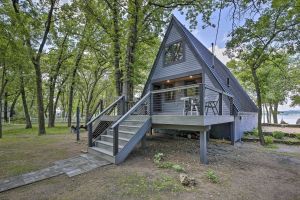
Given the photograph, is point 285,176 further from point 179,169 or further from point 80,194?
point 80,194

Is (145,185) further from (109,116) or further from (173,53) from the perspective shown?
(173,53)

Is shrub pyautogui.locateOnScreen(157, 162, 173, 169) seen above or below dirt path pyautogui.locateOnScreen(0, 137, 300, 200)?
above

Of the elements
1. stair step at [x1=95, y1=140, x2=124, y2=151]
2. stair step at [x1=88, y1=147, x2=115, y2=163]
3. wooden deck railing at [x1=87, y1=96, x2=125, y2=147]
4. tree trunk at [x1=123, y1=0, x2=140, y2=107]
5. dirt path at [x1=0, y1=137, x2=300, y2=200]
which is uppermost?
tree trunk at [x1=123, y1=0, x2=140, y2=107]

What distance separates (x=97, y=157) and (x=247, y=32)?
1021cm

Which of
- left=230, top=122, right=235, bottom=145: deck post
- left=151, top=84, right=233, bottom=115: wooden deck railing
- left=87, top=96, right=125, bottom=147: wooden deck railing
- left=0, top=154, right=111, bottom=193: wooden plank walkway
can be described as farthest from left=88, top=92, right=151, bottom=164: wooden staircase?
left=230, top=122, right=235, bottom=145: deck post

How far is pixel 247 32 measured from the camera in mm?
10336

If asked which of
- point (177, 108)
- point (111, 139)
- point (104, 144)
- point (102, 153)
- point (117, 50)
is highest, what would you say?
point (117, 50)

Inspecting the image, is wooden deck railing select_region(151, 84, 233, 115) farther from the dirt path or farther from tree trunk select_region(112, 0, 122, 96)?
the dirt path

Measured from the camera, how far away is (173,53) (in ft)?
39.0

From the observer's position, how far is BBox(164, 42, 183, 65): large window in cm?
1148

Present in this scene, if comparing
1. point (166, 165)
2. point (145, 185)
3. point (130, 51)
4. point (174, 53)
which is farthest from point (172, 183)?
point (174, 53)

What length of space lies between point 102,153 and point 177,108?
250 inches

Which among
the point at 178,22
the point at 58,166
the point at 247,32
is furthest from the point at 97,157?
the point at 247,32

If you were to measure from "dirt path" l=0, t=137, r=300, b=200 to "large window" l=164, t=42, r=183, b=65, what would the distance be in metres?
6.98
